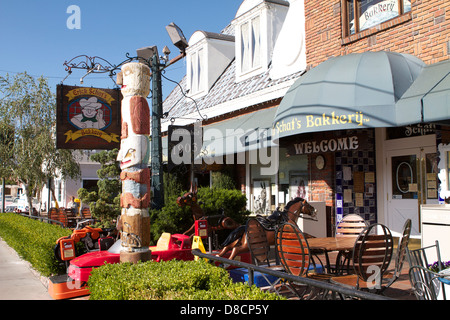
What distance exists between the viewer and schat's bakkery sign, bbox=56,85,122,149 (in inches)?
417

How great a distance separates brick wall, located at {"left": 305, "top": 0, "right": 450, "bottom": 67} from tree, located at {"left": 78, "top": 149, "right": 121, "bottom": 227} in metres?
5.73

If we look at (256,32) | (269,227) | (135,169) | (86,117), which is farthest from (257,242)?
(256,32)

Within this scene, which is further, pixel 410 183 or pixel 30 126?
pixel 30 126

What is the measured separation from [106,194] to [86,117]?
208cm

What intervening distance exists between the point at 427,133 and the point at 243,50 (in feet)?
23.6

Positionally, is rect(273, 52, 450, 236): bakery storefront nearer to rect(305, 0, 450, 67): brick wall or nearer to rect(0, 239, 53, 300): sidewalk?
rect(305, 0, 450, 67): brick wall

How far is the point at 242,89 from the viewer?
533 inches

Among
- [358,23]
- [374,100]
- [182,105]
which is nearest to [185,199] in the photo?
[374,100]

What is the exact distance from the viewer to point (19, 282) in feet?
25.1

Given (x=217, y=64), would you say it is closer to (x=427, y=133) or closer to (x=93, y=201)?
(x=93, y=201)

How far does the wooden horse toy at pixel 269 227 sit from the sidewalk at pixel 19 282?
2.94 meters

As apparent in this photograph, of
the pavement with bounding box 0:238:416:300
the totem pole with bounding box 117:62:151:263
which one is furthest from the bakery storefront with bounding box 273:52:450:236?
the totem pole with bounding box 117:62:151:263

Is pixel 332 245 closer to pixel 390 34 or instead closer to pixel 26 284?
pixel 390 34

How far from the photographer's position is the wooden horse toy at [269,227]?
6414 millimetres
